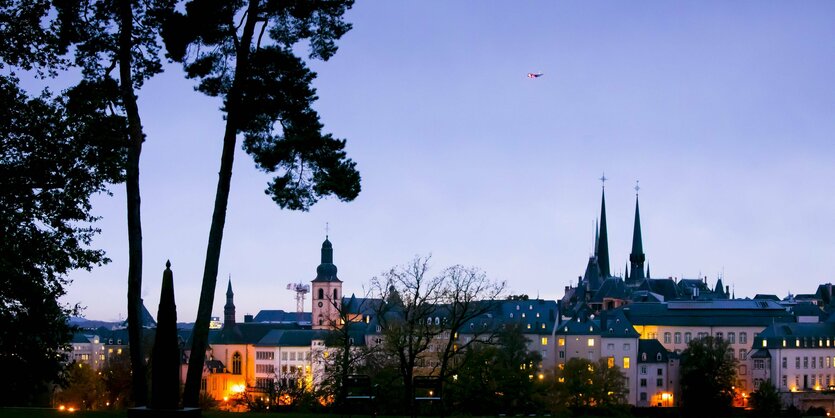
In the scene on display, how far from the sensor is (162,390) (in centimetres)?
1631

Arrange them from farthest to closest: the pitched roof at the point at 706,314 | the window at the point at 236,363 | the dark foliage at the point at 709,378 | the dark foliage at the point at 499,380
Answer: the window at the point at 236,363
the pitched roof at the point at 706,314
the dark foliage at the point at 709,378
the dark foliage at the point at 499,380

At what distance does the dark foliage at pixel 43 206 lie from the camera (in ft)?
64.2

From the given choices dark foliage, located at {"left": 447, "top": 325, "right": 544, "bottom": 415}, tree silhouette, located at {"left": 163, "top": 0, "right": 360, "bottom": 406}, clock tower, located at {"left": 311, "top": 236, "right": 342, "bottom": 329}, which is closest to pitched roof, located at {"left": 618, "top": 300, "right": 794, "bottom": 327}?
clock tower, located at {"left": 311, "top": 236, "right": 342, "bottom": 329}

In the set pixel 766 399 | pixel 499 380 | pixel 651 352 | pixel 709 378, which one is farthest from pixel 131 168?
pixel 651 352

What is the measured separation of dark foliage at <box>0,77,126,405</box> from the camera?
19578mm

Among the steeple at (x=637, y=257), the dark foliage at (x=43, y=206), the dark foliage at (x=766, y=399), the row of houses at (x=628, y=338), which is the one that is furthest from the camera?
the steeple at (x=637, y=257)

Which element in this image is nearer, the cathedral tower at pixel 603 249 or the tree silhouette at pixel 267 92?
the tree silhouette at pixel 267 92

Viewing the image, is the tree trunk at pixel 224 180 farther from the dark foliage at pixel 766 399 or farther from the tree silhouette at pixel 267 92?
the dark foliage at pixel 766 399

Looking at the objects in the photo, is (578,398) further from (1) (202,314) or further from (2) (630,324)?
(1) (202,314)

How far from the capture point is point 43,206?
66.4 ft

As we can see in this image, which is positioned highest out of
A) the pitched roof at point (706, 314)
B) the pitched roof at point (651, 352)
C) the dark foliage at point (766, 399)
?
the pitched roof at point (706, 314)

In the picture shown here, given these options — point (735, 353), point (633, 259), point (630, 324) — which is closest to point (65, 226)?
point (630, 324)

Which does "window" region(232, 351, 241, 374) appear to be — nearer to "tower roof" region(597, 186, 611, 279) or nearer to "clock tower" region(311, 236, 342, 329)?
"clock tower" region(311, 236, 342, 329)

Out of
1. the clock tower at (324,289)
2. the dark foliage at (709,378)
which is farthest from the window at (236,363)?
the dark foliage at (709,378)
